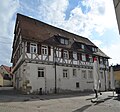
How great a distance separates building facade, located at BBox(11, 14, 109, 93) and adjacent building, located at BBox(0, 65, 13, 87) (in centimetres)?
3337

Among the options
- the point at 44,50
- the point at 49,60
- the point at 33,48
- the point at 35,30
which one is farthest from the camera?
the point at 35,30

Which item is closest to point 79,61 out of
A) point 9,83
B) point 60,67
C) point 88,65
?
point 88,65

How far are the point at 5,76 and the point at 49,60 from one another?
40389 millimetres

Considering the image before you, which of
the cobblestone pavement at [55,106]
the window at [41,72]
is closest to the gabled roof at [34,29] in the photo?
the window at [41,72]

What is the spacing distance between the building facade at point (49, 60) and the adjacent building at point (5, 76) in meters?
33.4

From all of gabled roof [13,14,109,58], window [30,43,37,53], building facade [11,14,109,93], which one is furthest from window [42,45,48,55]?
window [30,43,37,53]

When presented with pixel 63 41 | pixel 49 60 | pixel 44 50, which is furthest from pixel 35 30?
pixel 63 41

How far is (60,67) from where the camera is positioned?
26.0 metres

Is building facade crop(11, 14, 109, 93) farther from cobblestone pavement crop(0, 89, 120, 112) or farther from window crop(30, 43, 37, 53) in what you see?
cobblestone pavement crop(0, 89, 120, 112)

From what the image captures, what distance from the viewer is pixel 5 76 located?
6044 cm

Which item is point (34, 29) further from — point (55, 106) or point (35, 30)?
point (55, 106)

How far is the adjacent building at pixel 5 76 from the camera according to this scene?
191ft

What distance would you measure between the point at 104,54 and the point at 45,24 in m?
14.9

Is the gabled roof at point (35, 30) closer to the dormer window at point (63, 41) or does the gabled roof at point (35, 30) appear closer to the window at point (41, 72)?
the dormer window at point (63, 41)
